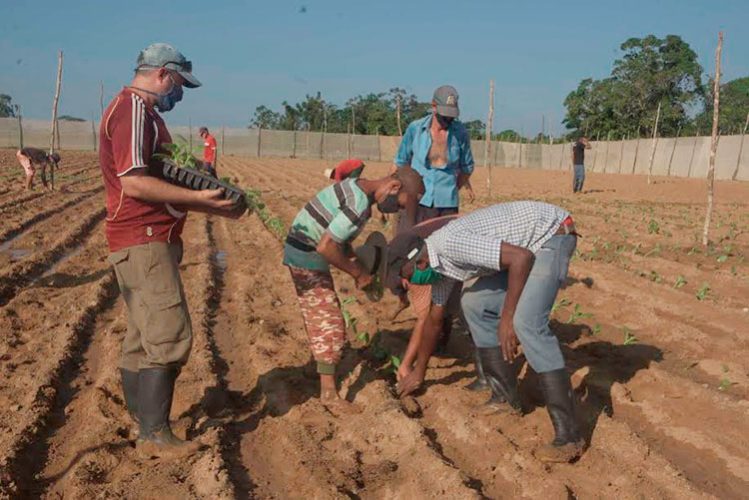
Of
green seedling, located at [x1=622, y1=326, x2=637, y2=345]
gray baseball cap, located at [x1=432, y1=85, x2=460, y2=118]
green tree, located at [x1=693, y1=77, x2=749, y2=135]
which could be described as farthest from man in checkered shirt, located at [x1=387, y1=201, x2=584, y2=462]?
green tree, located at [x1=693, y1=77, x2=749, y2=135]

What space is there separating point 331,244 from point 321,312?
0.54 m

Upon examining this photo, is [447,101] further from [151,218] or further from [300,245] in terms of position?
[151,218]

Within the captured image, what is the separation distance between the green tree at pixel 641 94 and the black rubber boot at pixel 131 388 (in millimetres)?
40931

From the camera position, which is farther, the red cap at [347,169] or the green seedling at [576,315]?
the green seedling at [576,315]

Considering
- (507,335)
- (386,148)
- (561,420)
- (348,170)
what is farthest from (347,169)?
(386,148)

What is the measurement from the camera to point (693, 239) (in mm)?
9961

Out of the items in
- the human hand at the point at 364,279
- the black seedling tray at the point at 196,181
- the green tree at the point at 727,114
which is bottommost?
the human hand at the point at 364,279

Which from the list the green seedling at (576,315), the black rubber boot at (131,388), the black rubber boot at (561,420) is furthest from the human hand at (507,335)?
the green seedling at (576,315)

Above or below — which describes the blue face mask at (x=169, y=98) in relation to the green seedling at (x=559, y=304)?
above

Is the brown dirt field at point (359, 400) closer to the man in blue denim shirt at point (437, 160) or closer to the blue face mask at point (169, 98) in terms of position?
the man in blue denim shirt at point (437, 160)

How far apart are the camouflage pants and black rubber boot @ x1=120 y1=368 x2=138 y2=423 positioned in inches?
37.6

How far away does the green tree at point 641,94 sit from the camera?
140 ft

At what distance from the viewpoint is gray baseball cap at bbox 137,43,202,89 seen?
3023 mm

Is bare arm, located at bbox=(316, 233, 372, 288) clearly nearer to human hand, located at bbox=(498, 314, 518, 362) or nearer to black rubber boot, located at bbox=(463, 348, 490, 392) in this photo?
human hand, located at bbox=(498, 314, 518, 362)
